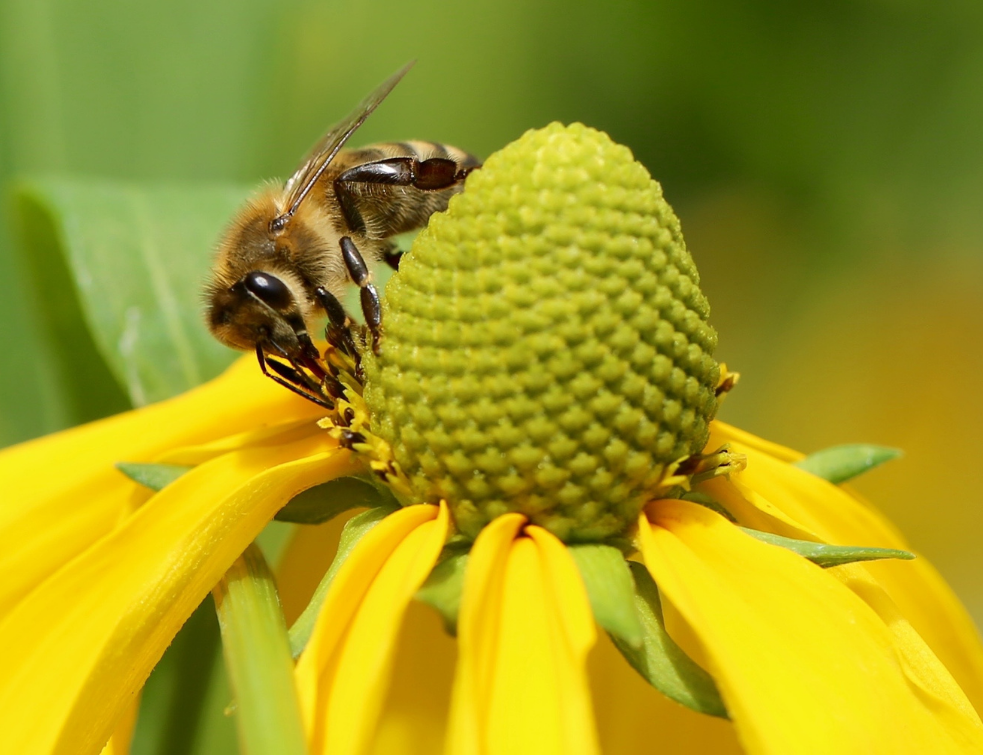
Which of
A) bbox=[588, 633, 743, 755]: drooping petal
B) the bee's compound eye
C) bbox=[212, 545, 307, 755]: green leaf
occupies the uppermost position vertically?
the bee's compound eye

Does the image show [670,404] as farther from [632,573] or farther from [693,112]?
[693,112]

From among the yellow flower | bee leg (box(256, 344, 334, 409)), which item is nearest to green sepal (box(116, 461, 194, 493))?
the yellow flower

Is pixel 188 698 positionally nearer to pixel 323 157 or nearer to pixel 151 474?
pixel 151 474

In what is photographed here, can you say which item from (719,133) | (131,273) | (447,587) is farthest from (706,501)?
(719,133)

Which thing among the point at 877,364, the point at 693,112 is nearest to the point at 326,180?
the point at 693,112

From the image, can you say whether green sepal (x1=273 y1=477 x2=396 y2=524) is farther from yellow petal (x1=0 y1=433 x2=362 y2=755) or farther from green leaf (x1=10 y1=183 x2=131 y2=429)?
green leaf (x1=10 y1=183 x2=131 y2=429)

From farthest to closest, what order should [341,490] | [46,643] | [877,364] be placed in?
[877,364], [341,490], [46,643]

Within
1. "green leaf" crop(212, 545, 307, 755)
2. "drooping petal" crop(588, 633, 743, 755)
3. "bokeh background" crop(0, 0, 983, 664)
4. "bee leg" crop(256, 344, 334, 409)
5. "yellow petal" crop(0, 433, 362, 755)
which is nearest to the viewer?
"green leaf" crop(212, 545, 307, 755)
